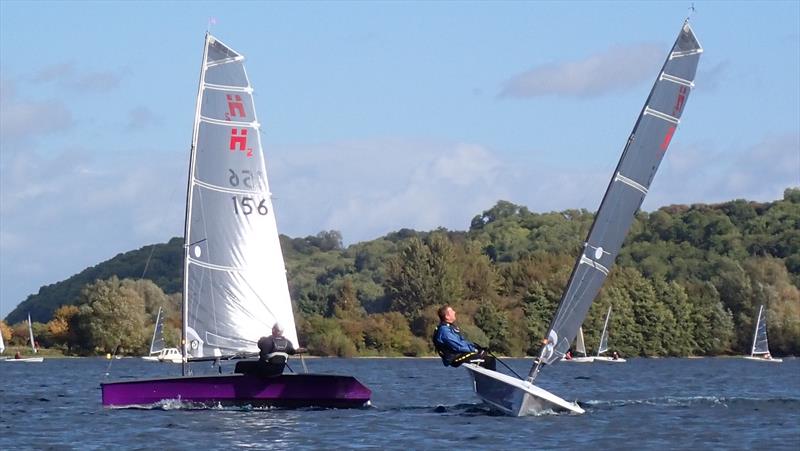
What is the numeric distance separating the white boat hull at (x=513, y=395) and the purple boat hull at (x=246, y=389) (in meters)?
3.08

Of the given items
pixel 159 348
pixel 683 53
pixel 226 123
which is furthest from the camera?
pixel 159 348

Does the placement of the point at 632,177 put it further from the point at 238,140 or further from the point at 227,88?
the point at 227,88

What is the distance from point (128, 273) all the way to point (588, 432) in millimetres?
125340

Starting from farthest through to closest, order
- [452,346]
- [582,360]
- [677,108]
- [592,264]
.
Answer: [582,360], [452,346], [592,264], [677,108]

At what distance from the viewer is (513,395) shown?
27.1 m

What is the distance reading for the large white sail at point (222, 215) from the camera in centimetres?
3100

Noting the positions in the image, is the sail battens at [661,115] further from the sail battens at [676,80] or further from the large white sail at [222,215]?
the large white sail at [222,215]

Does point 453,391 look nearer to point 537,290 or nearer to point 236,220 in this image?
point 236,220

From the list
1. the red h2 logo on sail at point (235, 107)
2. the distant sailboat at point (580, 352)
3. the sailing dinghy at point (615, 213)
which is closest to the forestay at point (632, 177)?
the sailing dinghy at point (615, 213)

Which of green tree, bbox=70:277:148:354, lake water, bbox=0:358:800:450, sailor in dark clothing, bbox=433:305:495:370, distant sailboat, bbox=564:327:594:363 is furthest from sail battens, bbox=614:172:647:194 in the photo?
green tree, bbox=70:277:148:354

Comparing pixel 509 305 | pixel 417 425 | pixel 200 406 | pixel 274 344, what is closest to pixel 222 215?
pixel 274 344

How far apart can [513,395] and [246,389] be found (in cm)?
529

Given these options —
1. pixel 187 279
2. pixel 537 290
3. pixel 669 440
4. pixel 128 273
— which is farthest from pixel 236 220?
pixel 128 273

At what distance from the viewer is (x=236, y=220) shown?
3141 cm
